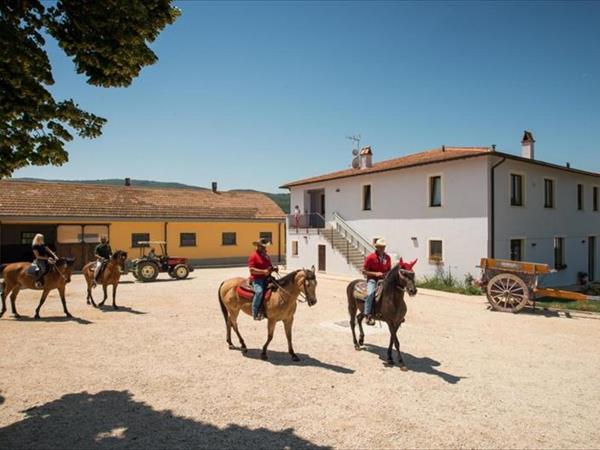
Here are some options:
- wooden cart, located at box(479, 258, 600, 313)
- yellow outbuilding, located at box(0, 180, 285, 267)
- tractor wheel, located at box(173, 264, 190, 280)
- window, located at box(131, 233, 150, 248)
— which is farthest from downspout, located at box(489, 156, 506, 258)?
window, located at box(131, 233, 150, 248)

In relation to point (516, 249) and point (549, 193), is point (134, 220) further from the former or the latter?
point (549, 193)

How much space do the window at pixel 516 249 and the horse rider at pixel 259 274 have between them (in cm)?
1421

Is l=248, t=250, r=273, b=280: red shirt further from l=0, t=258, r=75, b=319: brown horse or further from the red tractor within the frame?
the red tractor

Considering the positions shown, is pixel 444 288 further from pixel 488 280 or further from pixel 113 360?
pixel 113 360

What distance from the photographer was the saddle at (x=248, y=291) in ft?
26.1

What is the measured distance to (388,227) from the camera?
21.2 meters

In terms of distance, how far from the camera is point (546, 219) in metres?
19.6

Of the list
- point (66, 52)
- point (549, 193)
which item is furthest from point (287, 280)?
point (549, 193)

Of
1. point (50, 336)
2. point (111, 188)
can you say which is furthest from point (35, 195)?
point (50, 336)

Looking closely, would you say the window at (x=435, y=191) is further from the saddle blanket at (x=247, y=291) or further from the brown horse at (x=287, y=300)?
the saddle blanket at (x=247, y=291)

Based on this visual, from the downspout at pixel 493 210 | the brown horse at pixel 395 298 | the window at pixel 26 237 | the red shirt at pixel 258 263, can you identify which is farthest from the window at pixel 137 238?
the brown horse at pixel 395 298

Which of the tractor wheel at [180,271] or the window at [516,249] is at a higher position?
the window at [516,249]

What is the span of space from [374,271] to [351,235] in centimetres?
1572

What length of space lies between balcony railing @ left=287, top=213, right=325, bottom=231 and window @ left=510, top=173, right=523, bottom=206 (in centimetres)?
1246
